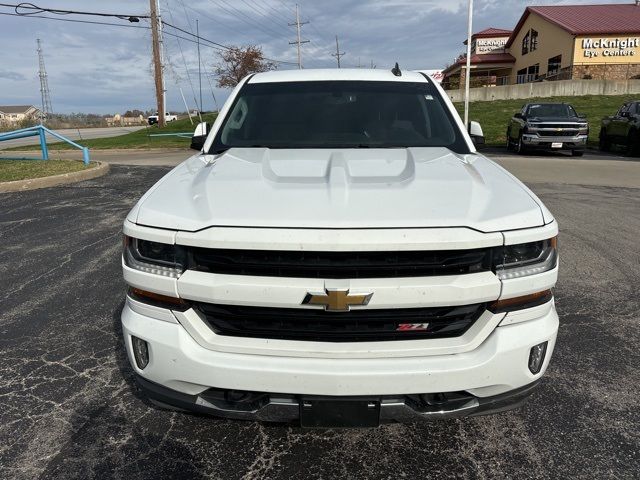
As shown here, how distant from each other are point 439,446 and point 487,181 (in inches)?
52.1

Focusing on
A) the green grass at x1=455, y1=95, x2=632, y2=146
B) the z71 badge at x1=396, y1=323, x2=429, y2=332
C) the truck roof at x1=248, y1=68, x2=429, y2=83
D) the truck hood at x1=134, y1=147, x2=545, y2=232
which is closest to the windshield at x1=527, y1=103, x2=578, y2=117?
the green grass at x1=455, y1=95, x2=632, y2=146

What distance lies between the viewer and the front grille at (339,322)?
2.05 meters

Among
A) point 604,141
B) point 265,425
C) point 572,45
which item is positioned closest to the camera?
point 265,425

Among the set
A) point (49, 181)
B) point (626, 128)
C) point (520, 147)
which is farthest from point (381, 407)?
point (626, 128)

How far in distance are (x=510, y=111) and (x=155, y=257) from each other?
2927cm

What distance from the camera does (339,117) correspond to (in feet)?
11.9

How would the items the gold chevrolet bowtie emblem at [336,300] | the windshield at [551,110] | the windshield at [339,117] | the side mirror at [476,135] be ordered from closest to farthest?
the gold chevrolet bowtie emblem at [336,300] < the windshield at [339,117] < the side mirror at [476,135] < the windshield at [551,110]

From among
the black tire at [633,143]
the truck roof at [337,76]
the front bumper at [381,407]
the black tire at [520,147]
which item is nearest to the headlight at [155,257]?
the front bumper at [381,407]

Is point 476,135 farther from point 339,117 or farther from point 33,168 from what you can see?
point 33,168

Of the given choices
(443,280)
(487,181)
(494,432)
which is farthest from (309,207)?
(494,432)

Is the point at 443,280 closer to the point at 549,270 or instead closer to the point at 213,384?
the point at 549,270

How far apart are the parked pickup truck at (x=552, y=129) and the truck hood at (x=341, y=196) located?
14750 millimetres

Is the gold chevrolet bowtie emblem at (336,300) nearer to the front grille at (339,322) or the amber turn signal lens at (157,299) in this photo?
the front grille at (339,322)

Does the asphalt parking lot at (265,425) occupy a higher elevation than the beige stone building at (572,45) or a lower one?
lower
